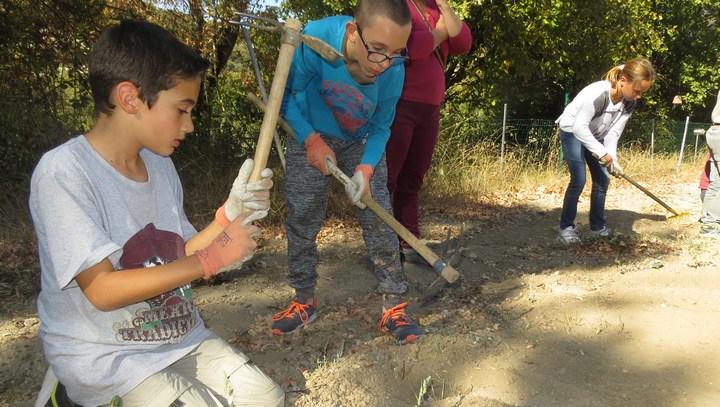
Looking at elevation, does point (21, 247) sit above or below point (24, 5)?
below

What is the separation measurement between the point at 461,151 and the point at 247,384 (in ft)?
21.5

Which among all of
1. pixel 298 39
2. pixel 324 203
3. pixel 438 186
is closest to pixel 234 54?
pixel 438 186

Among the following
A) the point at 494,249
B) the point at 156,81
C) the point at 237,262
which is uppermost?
the point at 156,81

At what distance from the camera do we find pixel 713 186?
5.69 meters

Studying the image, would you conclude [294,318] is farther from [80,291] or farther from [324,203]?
[80,291]

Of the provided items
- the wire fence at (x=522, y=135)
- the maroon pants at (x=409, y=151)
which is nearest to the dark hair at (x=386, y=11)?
the maroon pants at (x=409, y=151)

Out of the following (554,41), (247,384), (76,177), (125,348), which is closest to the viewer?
(76,177)

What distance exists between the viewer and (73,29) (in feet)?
19.7

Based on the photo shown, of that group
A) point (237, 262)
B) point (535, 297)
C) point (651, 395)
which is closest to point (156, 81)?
point (237, 262)

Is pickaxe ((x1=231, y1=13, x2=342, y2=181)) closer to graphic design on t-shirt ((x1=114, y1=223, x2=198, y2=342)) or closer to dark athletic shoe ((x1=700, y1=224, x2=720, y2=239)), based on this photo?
graphic design on t-shirt ((x1=114, y1=223, x2=198, y2=342))

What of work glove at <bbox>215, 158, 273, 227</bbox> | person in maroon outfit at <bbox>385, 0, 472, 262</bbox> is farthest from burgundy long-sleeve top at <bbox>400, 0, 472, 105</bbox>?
work glove at <bbox>215, 158, 273, 227</bbox>

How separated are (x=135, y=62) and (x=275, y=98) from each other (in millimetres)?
510

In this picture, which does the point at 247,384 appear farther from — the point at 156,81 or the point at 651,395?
the point at 651,395

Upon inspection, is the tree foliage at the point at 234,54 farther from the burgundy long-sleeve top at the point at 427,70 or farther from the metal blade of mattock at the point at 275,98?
the metal blade of mattock at the point at 275,98
